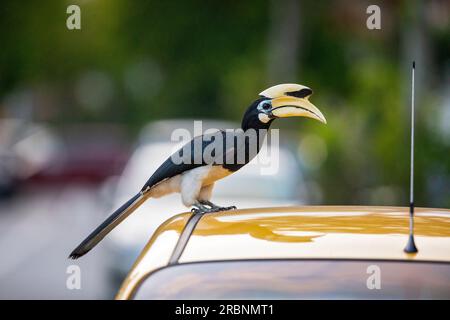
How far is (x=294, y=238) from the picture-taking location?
2.90m

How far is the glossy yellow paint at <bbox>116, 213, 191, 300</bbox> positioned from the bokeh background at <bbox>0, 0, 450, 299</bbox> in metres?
5.55

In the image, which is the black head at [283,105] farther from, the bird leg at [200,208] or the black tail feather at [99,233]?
the black tail feather at [99,233]

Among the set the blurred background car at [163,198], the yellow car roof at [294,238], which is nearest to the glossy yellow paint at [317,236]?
the yellow car roof at [294,238]

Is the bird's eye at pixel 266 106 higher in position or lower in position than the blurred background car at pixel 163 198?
higher

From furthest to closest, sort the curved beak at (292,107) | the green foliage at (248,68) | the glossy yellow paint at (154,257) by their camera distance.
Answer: the green foliage at (248,68), the curved beak at (292,107), the glossy yellow paint at (154,257)

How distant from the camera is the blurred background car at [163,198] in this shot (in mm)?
8695

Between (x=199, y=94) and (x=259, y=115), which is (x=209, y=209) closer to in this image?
(x=259, y=115)

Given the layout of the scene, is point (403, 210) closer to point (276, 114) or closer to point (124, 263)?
point (276, 114)

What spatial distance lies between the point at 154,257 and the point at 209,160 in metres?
0.93

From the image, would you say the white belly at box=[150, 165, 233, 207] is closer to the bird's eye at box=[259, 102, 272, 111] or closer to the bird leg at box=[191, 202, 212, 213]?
the bird leg at box=[191, 202, 212, 213]

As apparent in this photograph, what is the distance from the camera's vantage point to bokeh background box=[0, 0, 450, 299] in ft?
40.7

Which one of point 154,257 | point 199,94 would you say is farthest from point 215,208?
point 199,94

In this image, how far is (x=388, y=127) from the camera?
42.8ft
